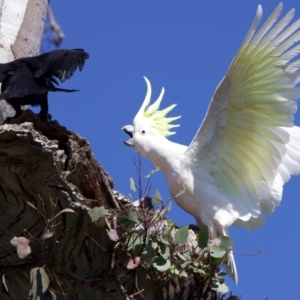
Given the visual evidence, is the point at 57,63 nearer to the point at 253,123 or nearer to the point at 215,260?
the point at 253,123

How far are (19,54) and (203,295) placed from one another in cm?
159

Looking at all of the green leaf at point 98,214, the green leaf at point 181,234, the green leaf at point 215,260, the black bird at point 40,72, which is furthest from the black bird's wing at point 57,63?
the green leaf at point 215,260

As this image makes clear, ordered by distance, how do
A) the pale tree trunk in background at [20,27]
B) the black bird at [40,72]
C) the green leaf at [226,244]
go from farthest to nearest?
the pale tree trunk in background at [20,27]
the black bird at [40,72]
the green leaf at [226,244]

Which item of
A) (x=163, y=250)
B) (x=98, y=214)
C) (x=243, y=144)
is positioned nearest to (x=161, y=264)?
(x=163, y=250)

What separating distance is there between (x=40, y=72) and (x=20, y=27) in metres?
0.98

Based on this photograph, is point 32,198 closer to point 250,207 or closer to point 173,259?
point 173,259

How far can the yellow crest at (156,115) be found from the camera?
3158mm

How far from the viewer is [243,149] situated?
299 cm

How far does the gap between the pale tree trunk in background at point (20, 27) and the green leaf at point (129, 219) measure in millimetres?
1395

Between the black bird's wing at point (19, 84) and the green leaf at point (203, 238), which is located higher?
the black bird's wing at point (19, 84)

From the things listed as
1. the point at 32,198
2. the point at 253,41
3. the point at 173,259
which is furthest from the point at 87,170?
the point at 253,41

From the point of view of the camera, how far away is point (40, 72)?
9.34 feet

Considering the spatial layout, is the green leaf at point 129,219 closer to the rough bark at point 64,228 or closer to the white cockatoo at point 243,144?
the rough bark at point 64,228

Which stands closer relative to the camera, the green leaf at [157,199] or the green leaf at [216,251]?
the green leaf at [216,251]
